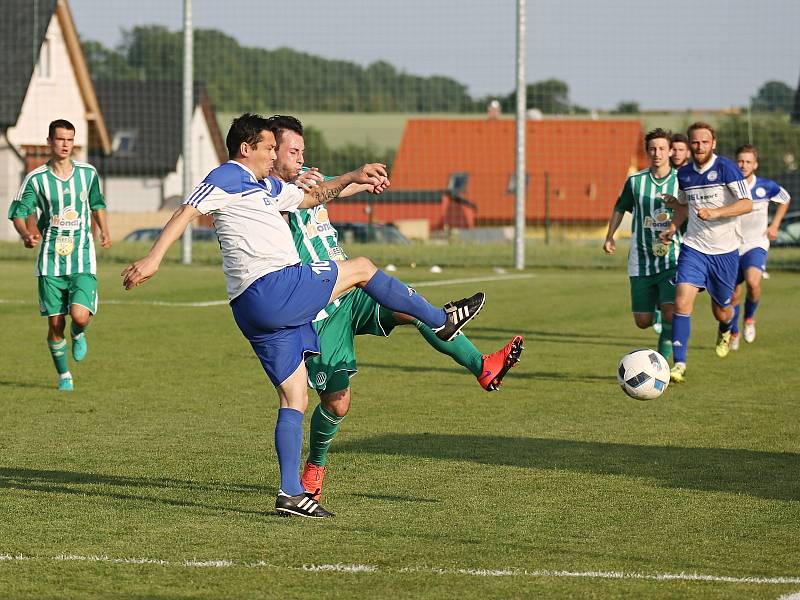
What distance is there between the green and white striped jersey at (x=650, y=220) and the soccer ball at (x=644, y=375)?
175 inches

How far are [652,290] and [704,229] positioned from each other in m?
0.96

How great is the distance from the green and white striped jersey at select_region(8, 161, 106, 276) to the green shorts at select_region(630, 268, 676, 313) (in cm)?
502

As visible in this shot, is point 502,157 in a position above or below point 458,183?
above

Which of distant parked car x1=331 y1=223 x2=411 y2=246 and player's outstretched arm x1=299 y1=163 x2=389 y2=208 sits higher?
player's outstretched arm x1=299 y1=163 x2=389 y2=208

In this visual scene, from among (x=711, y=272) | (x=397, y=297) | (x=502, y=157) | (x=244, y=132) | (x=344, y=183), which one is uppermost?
(x=502, y=157)

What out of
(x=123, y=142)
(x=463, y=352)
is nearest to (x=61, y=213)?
(x=463, y=352)

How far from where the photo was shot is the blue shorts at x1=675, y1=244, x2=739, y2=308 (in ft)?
41.2

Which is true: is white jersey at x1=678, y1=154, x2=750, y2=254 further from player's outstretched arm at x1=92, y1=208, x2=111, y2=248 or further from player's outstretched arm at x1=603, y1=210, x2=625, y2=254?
player's outstretched arm at x1=92, y1=208, x2=111, y2=248

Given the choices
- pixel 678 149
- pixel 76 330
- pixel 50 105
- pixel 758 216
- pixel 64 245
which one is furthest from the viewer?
pixel 50 105

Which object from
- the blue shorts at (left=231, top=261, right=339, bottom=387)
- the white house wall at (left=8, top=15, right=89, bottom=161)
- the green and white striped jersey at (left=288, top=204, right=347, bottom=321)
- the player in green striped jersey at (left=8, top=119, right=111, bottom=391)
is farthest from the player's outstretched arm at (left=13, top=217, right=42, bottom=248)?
the white house wall at (left=8, top=15, right=89, bottom=161)

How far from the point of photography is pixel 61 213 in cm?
1180

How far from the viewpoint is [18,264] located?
Result: 2873 cm

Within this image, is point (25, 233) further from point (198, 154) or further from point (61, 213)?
point (198, 154)

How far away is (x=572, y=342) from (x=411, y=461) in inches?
294
